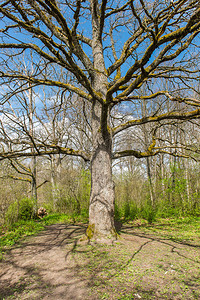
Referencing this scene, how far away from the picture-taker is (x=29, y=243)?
4484mm

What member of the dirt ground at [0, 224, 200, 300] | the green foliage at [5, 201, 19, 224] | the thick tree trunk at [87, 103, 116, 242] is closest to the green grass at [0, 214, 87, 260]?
the green foliage at [5, 201, 19, 224]

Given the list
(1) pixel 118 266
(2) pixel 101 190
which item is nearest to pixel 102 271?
(1) pixel 118 266

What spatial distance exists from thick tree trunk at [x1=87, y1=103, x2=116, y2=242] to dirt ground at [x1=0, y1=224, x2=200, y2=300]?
37 centimetres

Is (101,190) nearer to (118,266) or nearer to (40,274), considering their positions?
(118,266)

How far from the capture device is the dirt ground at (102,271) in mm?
2354

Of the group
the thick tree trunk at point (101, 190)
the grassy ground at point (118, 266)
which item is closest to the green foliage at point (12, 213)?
the grassy ground at point (118, 266)

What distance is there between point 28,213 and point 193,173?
7681 millimetres

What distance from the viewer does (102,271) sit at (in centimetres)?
Result: 287

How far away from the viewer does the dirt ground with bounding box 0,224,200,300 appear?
2.35 m

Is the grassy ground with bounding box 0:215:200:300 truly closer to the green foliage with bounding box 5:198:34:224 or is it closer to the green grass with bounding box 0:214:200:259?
the green grass with bounding box 0:214:200:259

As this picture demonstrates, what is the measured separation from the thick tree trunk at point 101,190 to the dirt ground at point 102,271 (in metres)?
0.37

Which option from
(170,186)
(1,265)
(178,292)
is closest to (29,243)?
(1,265)

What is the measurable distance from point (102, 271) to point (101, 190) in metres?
1.81

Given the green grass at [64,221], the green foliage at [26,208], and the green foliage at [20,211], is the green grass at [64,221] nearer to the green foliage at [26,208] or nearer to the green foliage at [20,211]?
the green foliage at [20,211]
